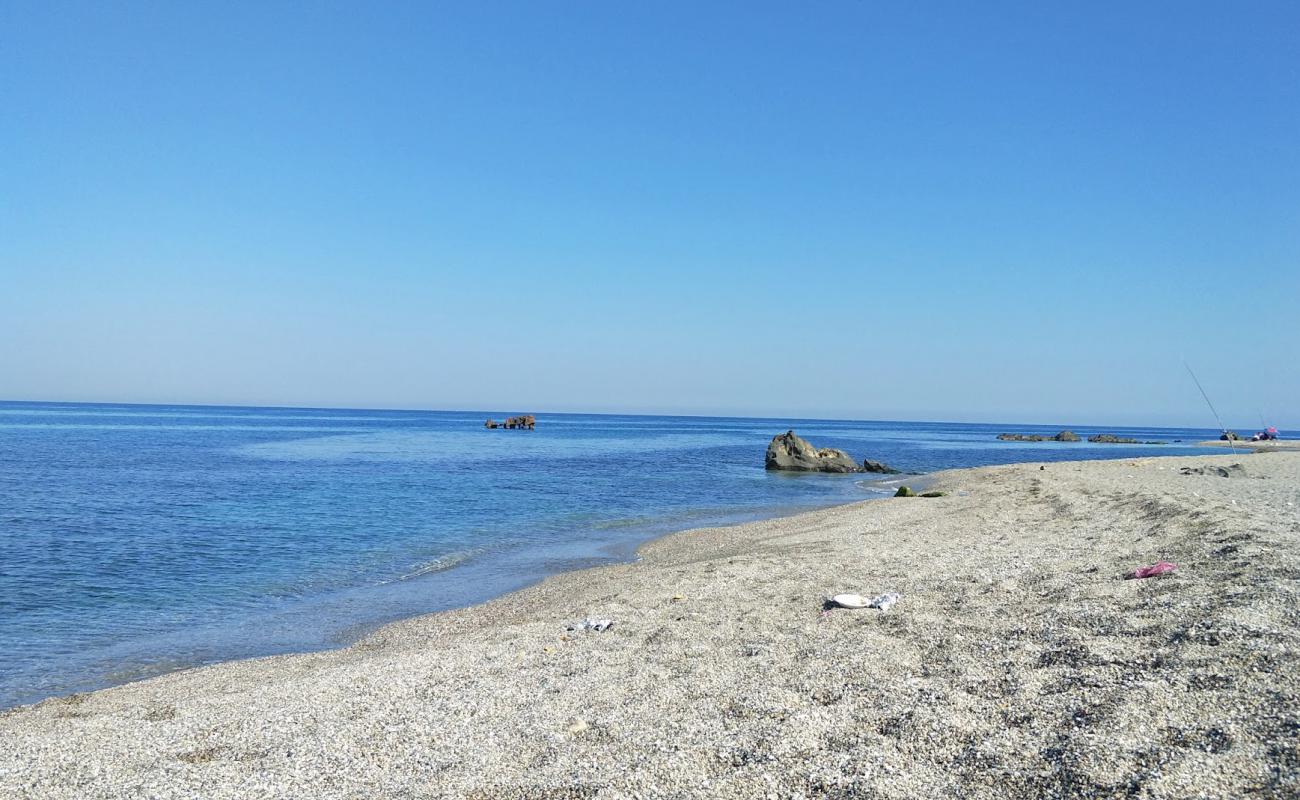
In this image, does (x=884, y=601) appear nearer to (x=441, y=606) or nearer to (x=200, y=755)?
(x=200, y=755)

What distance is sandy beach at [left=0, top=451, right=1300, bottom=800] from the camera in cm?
635

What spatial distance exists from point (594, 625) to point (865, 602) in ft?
13.3

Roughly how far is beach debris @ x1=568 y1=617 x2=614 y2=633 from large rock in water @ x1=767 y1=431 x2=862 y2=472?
46.0 metres

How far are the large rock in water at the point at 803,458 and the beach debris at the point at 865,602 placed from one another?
45564mm

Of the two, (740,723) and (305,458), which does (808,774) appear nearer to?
(740,723)

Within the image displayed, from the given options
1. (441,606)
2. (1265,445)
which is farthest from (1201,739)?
(1265,445)

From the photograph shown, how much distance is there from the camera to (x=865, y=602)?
38.3 feet

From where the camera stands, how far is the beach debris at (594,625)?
39.6 ft

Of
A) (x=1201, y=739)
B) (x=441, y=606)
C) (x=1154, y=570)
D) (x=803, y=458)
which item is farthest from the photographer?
(x=803, y=458)

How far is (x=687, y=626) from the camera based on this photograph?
38.3 ft

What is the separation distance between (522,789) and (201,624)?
38.4 feet

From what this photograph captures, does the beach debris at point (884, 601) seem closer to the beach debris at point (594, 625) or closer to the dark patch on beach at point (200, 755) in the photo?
the beach debris at point (594, 625)

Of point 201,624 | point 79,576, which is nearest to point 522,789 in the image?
point 201,624

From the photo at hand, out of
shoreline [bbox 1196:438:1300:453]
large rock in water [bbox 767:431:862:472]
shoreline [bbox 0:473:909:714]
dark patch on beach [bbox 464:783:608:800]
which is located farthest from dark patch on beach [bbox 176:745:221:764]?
shoreline [bbox 1196:438:1300:453]
